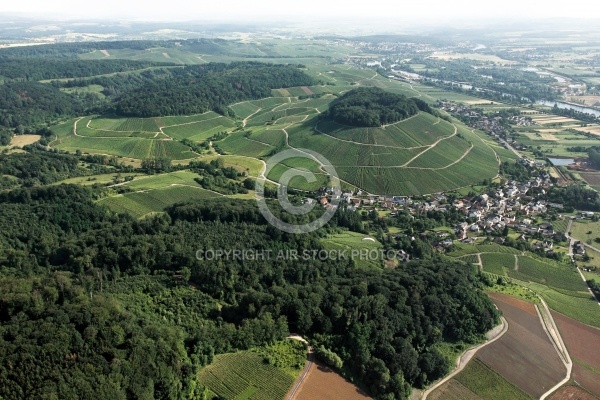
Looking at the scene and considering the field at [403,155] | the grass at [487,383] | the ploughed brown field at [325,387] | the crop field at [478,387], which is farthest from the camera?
the field at [403,155]

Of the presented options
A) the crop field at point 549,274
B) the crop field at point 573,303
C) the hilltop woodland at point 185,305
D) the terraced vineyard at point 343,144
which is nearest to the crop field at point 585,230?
the crop field at point 549,274

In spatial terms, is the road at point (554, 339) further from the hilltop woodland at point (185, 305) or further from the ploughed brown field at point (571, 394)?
the hilltop woodland at point (185, 305)

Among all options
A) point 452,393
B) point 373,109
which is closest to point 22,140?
point 373,109

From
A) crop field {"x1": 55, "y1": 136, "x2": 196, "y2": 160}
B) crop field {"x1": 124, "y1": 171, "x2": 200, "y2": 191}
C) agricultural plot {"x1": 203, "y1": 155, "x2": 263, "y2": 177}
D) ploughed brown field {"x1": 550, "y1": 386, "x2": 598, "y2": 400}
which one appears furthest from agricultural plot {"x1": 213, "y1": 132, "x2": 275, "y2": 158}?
ploughed brown field {"x1": 550, "y1": 386, "x2": 598, "y2": 400}

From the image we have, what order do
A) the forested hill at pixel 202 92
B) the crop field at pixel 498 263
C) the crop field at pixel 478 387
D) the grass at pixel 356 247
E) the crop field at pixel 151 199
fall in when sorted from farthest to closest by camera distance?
the forested hill at pixel 202 92 < the crop field at pixel 151 199 < the crop field at pixel 498 263 < the grass at pixel 356 247 < the crop field at pixel 478 387

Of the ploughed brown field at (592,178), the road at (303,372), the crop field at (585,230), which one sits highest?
the road at (303,372)

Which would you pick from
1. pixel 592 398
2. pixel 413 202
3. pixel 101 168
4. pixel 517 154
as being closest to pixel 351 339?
pixel 592 398
